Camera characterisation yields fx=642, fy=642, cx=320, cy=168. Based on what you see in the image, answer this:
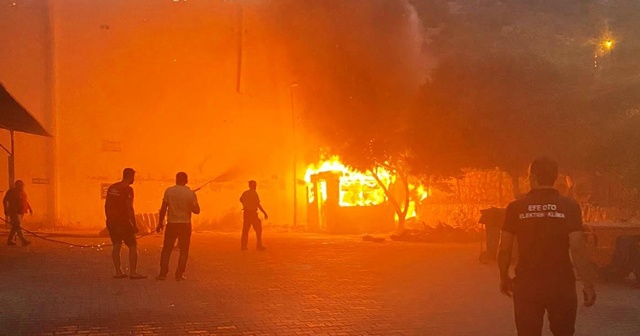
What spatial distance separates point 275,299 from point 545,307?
15.4ft

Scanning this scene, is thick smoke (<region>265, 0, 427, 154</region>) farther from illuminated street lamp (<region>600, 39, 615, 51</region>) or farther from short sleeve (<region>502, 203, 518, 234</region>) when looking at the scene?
short sleeve (<region>502, 203, 518, 234</region>)

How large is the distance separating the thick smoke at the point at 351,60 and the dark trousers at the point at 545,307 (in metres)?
17.2

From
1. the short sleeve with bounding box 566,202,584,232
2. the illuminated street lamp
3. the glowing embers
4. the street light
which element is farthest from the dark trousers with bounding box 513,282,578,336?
the street light

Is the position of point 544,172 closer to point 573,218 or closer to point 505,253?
point 573,218

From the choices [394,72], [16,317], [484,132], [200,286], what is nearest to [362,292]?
[200,286]

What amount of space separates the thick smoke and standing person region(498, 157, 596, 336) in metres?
17.1

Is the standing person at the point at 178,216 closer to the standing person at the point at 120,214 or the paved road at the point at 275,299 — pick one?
the standing person at the point at 120,214

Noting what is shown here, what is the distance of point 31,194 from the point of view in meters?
22.8

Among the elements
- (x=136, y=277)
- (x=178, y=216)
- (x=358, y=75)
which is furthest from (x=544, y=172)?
(x=358, y=75)

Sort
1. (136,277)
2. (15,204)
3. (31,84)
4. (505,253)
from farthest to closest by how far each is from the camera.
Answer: (31,84) < (15,204) < (136,277) < (505,253)

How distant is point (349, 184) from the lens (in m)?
25.0

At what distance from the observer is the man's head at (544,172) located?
14.9 feet

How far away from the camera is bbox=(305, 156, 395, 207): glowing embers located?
2453 centimetres

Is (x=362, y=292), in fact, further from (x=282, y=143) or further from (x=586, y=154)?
(x=282, y=143)
